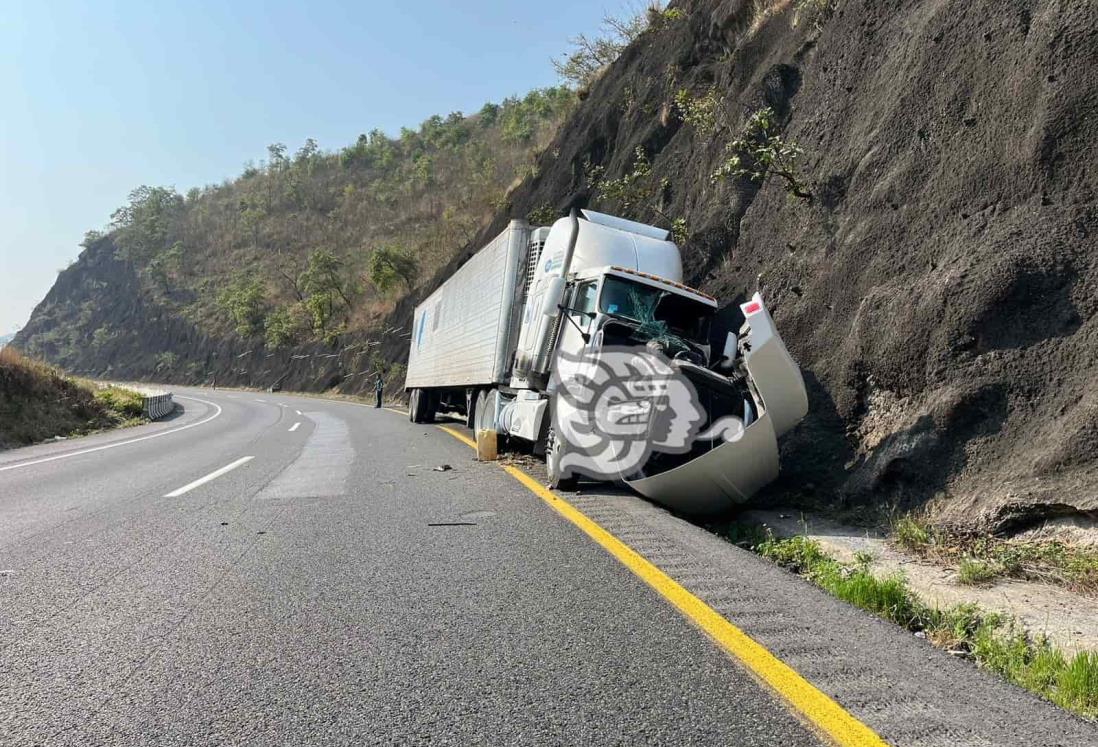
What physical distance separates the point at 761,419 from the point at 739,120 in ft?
38.0

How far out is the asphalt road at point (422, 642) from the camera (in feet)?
8.04

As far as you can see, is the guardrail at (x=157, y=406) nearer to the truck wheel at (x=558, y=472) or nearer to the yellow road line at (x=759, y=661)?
the truck wheel at (x=558, y=472)

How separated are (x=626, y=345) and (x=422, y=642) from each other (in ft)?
17.4

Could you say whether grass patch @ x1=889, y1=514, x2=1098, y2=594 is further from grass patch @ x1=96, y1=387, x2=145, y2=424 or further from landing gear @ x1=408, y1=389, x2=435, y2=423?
grass patch @ x1=96, y1=387, x2=145, y2=424

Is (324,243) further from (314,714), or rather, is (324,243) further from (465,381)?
(314,714)

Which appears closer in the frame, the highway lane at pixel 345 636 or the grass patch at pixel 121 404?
the highway lane at pixel 345 636

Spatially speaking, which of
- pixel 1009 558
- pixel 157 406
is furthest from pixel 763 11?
pixel 157 406

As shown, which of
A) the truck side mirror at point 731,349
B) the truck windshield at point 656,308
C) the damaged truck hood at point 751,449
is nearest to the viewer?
the damaged truck hood at point 751,449

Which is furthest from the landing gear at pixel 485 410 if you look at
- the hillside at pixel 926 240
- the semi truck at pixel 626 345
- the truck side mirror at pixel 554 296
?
the hillside at pixel 926 240

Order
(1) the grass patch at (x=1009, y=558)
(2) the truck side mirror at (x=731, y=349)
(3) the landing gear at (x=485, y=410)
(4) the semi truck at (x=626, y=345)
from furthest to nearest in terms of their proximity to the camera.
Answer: (3) the landing gear at (x=485, y=410)
(2) the truck side mirror at (x=731, y=349)
(4) the semi truck at (x=626, y=345)
(1) the grass patch at (x=1009, y=558)

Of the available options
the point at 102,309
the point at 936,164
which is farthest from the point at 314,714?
the point at 102,309

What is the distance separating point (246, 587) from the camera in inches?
162

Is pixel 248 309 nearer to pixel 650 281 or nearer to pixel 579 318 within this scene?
pixel 579 318
